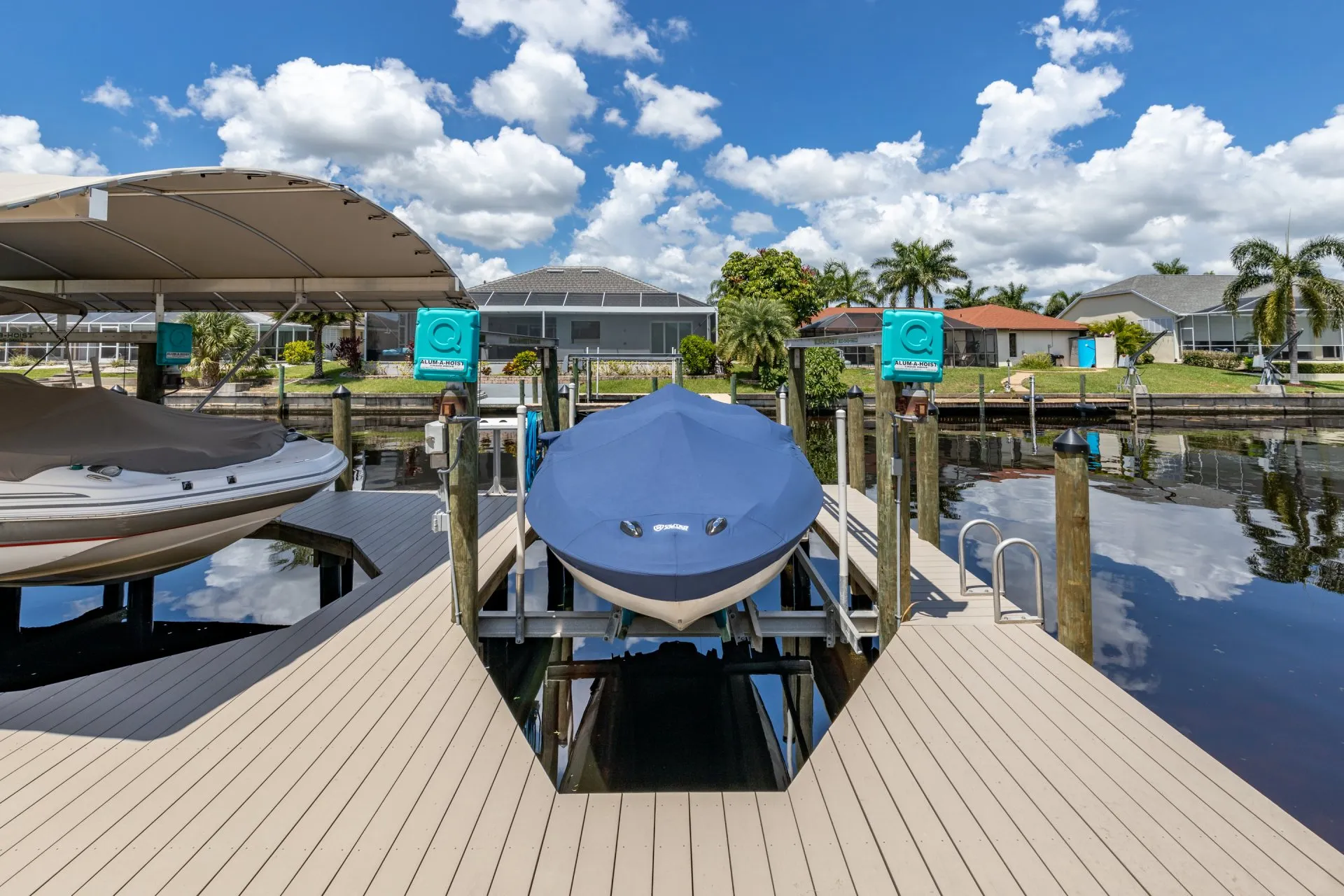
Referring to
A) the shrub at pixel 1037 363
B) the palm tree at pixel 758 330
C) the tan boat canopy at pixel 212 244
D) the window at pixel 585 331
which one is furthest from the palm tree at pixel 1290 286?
the tan boat canopy at pixel 212 244

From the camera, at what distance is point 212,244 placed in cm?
704

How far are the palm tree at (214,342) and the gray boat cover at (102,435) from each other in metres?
27.4

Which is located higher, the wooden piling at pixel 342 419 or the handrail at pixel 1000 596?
the wooden piling at pixel 342 419

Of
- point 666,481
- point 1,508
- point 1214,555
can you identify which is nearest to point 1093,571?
point 1214,555

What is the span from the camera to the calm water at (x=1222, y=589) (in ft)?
17.1

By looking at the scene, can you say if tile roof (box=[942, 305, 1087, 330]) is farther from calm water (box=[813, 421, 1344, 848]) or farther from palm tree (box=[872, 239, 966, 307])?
calm water (box=[813, 421, 1344, 848])

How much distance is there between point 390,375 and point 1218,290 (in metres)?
53.3

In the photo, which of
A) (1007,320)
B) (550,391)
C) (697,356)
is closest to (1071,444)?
(550,391)

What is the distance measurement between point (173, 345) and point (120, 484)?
6.57 metres

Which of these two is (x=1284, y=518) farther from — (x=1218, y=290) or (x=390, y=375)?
(x=1218, y=290)

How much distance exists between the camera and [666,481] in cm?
454

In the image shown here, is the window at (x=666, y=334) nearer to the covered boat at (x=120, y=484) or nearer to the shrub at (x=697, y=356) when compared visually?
the shrub at (x=697, y=356)

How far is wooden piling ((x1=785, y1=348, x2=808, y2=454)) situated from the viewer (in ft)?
28.9

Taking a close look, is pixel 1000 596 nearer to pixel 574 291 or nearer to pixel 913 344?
pixel 913 344
